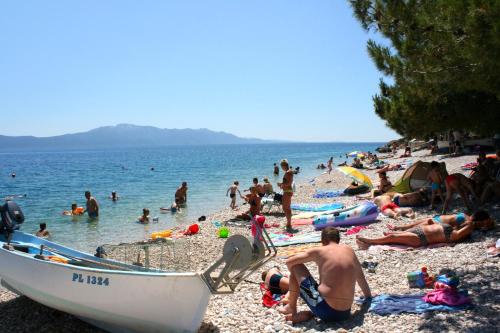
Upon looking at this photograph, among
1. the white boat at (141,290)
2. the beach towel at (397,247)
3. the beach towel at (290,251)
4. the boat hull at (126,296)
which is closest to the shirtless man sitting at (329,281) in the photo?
the white boat at (141,290)

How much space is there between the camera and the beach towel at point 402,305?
16.2 ft

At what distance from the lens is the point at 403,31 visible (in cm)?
668

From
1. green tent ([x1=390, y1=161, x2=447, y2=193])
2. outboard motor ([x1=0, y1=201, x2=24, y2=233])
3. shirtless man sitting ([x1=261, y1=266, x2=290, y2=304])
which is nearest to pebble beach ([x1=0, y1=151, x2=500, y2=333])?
shirtless man sitting ([x1=261, y1=266, x2=290, y2=304])

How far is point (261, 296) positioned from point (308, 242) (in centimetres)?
357

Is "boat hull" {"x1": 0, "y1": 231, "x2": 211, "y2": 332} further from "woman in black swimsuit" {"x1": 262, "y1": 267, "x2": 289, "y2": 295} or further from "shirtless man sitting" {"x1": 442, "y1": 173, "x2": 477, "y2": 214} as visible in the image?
"shirtless man sitting" {"x1": 442, "y1": 173, "x2": 477, "y2": 214}

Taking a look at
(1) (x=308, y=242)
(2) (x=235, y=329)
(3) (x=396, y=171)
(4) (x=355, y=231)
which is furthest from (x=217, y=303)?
(3) (x=396, y=171)

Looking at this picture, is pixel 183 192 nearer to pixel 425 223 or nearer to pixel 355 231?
pixel 355 231

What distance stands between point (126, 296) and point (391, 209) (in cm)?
815

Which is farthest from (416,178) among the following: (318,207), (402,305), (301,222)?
(402,305)

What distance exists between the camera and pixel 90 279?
5.49 m

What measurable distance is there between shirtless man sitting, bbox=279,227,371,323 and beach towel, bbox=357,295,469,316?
403 mm

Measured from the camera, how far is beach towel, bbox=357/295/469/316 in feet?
16.2

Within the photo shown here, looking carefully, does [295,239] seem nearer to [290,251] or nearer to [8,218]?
[290,251]

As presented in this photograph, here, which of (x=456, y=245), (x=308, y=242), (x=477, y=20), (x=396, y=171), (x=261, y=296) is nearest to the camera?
(x=477, y=20)
